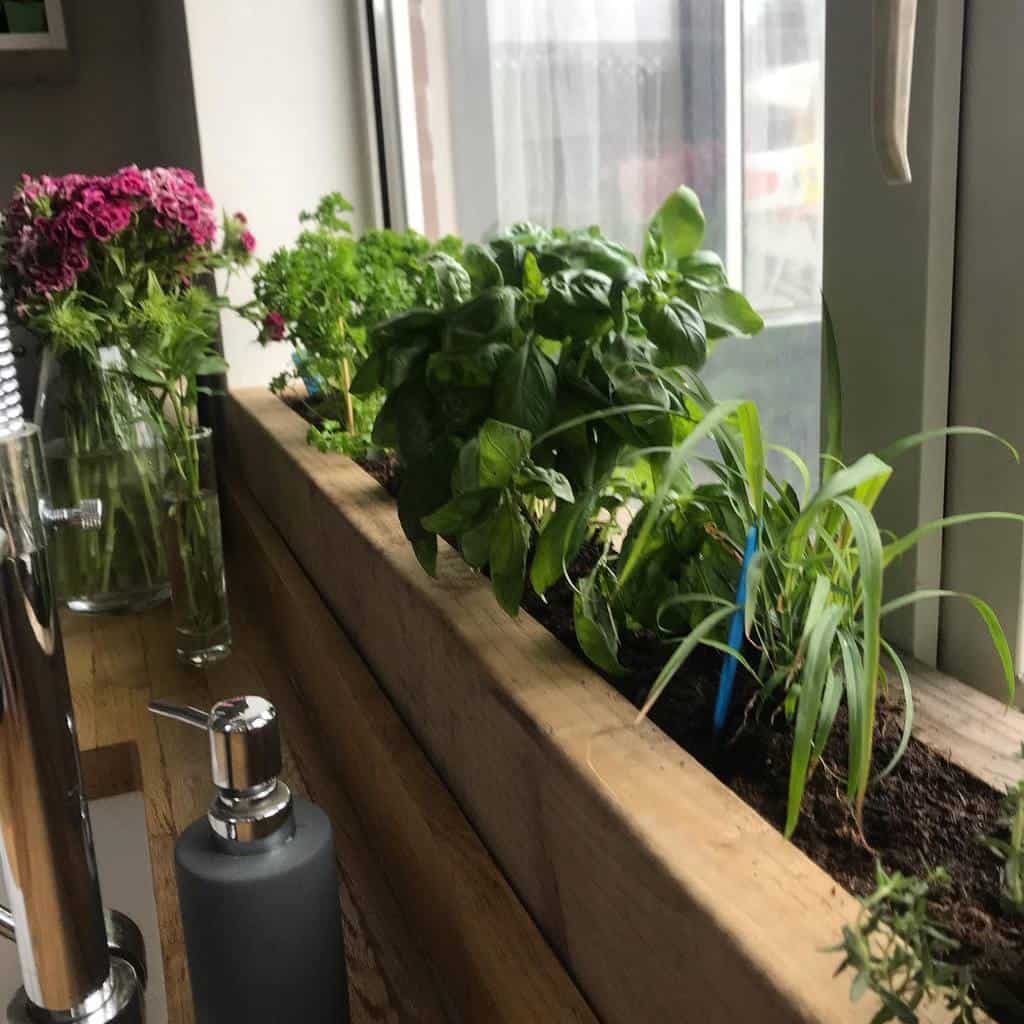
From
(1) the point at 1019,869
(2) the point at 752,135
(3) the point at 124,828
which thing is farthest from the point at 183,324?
(1) the point at 1019,869

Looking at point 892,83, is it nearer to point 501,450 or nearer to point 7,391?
point 501,450

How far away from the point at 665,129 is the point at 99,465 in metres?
0.73

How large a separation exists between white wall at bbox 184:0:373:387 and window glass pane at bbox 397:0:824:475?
0.42 ft

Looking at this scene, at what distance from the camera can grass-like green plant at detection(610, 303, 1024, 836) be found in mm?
465

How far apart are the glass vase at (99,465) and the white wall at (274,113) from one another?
0.94 ft

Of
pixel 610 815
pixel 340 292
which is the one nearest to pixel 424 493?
pixel 610 815

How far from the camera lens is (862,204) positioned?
651 millimetres

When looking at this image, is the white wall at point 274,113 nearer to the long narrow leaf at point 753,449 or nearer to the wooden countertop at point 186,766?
the wooden countertop at point 186,766

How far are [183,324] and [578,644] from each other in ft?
2.38

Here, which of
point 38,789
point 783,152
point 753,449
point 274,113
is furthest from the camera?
point 274,113

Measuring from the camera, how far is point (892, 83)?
39cm

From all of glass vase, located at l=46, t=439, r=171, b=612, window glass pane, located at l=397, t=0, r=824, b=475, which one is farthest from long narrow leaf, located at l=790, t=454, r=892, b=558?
glass vase, located at l=46, t=439, r=171, b=612

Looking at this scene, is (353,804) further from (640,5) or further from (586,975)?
(640,5)

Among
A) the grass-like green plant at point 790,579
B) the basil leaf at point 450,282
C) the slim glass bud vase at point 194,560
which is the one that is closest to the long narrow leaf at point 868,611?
the grass-like green plant at point 790,579
